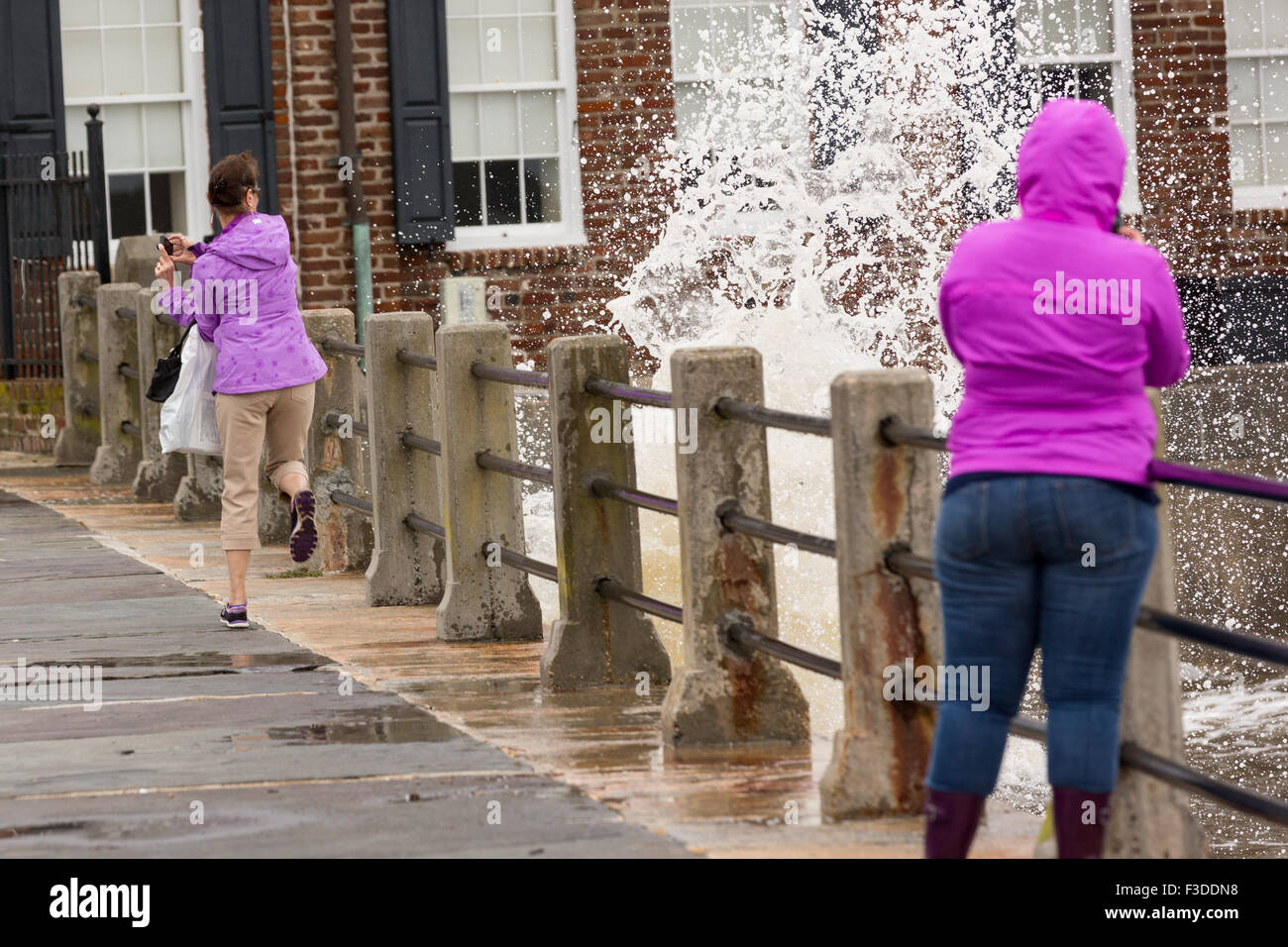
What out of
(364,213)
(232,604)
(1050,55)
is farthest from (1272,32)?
(232,604)

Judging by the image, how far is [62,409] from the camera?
16031 mm

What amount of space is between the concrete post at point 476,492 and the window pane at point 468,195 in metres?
10.1

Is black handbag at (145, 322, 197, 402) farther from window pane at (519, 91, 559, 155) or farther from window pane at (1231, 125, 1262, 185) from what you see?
window pane at (1231, 125, 1262, 185)

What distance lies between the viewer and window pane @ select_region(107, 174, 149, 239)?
17.7 metres

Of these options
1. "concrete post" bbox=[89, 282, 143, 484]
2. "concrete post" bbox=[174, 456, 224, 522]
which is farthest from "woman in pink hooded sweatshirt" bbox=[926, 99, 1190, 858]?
"concrete post" bbox=[89, 282, 143, 484]

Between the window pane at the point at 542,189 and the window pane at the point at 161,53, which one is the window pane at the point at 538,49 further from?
the window pane at the point at 161,53

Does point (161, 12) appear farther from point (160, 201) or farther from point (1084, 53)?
point (1084, 53)

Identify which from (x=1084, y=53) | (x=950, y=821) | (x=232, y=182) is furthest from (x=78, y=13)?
(x=950, y=821)

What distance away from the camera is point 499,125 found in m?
18.5

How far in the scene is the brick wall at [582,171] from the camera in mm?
17859

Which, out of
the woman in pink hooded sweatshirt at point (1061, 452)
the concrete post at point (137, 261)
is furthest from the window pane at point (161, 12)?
the woman in pink hooded sweatshirt at point (1061, 452)

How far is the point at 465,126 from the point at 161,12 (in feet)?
8.65

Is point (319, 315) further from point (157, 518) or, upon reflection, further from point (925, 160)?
point (925, 160)

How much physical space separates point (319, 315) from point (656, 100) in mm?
8275
